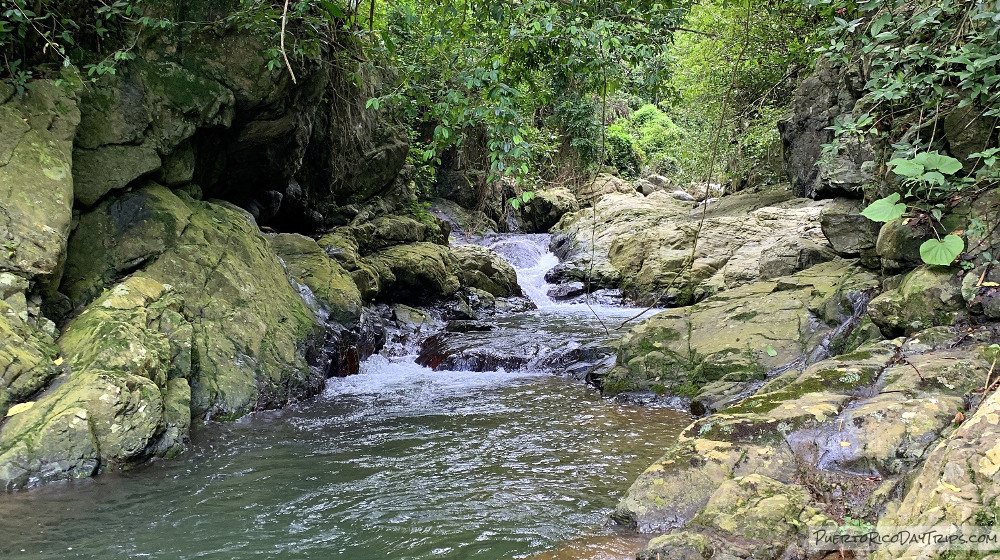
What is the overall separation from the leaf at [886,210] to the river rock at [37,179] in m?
6.89

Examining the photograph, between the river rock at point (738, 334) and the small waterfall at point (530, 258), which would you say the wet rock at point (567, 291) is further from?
the river rock at point (738, 334)

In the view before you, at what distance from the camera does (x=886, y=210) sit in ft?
14.2

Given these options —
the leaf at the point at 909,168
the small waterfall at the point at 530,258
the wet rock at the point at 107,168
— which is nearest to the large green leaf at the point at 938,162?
the leaf at the point at 909,168

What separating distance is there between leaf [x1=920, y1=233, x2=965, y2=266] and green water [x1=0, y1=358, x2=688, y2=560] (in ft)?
8.62

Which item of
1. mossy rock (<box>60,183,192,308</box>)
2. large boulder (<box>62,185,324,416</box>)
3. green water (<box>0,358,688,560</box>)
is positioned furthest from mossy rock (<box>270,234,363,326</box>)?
green water (<box>0,358,688,560</box>)

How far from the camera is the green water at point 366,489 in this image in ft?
12.1

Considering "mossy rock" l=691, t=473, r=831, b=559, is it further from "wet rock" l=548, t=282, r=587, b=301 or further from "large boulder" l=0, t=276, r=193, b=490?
"wet rock" l=548, t=282, r=587, b=301

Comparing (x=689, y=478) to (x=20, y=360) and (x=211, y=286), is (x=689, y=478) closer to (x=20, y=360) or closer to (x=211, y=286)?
(x=20, y=360)

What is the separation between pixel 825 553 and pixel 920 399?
141cm

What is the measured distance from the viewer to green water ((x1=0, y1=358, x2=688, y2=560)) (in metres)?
3.69

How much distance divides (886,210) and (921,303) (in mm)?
1123

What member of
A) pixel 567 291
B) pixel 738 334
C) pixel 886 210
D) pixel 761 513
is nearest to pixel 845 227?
pixel 738 334

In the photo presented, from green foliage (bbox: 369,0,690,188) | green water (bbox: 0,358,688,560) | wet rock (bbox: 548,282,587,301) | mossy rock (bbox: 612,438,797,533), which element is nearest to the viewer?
mossy rock (bbox: 612,438,797,533)

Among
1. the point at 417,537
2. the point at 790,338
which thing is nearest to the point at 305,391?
the point at 417,537
